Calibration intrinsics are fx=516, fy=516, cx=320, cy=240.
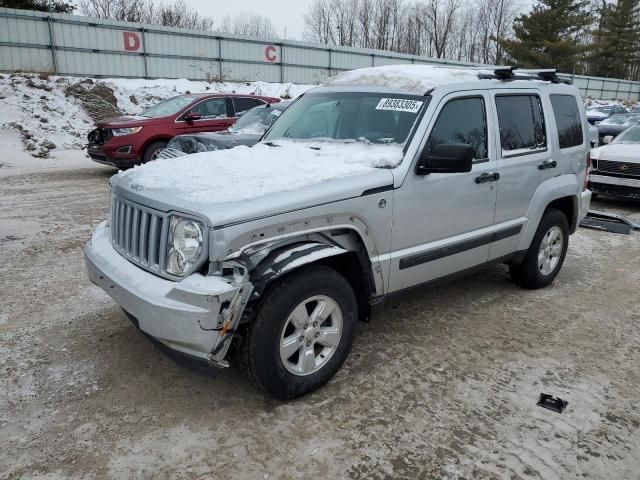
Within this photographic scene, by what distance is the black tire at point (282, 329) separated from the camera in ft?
9.40

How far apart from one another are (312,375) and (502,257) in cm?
231

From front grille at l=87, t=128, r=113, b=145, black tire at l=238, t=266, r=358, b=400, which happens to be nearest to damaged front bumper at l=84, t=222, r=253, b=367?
black tire at l=238, t=266, r=358, b=400

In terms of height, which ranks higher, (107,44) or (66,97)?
(107,44)

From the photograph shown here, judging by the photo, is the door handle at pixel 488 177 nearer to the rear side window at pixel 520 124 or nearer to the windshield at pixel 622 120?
the rear side window at pixel 520 124

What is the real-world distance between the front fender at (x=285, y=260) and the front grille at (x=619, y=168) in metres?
7.88

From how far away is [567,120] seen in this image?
16.9ft

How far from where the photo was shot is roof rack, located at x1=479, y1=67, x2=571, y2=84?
4.47 meters

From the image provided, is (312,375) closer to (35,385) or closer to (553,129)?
(35,385)

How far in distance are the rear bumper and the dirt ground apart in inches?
190

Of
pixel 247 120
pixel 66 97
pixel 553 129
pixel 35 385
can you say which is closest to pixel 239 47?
pixel 66 97

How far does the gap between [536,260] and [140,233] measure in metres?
3.70

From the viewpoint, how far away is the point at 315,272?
10.0 ft

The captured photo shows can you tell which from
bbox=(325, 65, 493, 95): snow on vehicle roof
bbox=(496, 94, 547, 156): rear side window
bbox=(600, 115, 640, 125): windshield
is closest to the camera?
bbox=(325, 65, 493, 95): snow on vehicle roof

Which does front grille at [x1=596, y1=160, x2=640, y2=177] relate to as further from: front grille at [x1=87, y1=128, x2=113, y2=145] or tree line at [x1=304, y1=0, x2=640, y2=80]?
tree line at [x1=304, y1=0, x2=640, y2=80]
